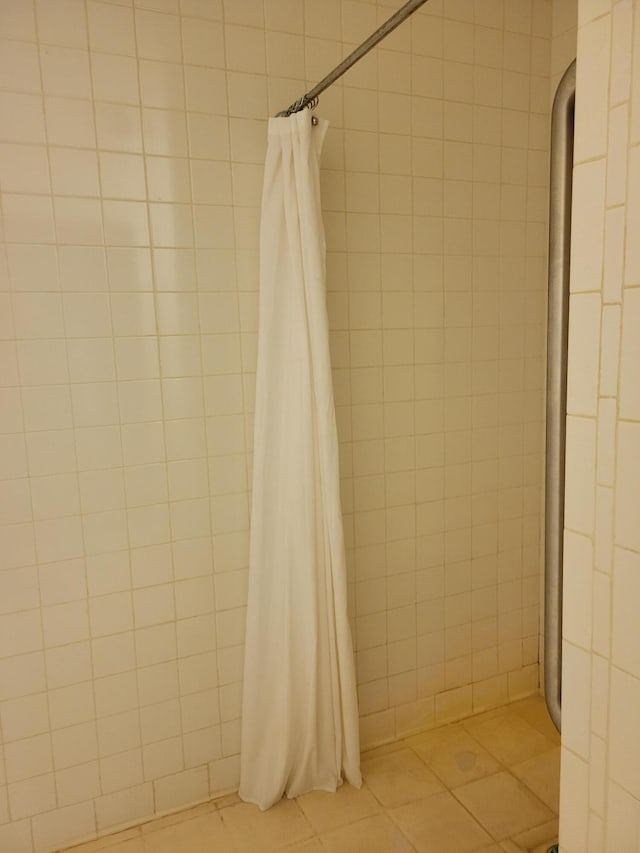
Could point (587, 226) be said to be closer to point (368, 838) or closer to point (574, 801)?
point (574, 801)

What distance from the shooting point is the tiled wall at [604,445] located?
26.0 inches

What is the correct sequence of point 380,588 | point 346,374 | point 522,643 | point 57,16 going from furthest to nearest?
point 522,643 → point 380,588 → point 346,374 → point 57,16

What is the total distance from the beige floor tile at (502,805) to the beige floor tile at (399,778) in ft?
0.34

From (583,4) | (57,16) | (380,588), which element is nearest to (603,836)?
(583,4)

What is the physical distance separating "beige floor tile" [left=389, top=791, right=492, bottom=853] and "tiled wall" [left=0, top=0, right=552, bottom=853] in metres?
0.33

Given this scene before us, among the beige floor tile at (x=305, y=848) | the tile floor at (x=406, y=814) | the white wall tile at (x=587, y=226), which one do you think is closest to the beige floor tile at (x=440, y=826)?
the tile floor at (x=406, y=814)

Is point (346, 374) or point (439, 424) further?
point (439, 424)

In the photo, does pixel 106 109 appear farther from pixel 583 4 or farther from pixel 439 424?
pixel 439 424

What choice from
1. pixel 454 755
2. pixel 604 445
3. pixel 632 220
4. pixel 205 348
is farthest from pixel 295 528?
pixel 632 220

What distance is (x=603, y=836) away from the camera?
743mm

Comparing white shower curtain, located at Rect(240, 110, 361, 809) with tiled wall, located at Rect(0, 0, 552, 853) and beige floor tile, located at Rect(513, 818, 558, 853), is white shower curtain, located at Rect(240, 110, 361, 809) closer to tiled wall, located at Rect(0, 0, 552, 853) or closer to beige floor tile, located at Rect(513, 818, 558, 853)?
tiled wall, located at Rect(0, 0, 552, 853)

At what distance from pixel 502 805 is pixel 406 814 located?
299 millimetres

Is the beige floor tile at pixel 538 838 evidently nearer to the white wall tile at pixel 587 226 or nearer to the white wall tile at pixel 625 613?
the white wall tile at pixel 625 613

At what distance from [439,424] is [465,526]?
0.41 meters
